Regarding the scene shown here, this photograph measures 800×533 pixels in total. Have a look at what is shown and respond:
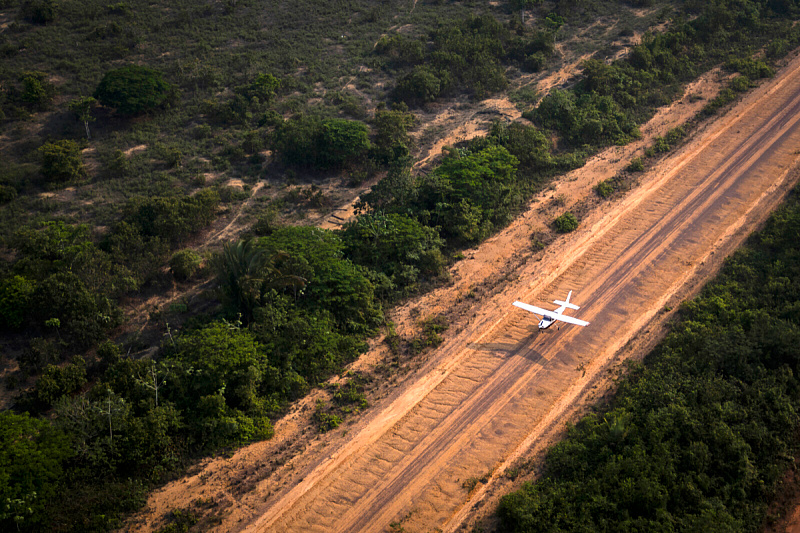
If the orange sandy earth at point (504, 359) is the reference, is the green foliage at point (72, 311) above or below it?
above

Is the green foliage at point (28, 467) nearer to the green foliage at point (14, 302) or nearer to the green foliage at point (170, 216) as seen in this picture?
the green foliage at point (14, 302)

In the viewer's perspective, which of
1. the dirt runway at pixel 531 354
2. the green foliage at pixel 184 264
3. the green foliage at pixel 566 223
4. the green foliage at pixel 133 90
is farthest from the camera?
the green foliage at pixel 133 90

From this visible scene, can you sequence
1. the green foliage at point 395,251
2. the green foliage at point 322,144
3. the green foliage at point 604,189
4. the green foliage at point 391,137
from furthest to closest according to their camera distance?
the green foliage at point 391,137, the green foliage at point 322,144, the green foliage at point 604,189, the green foliage at point 395,251

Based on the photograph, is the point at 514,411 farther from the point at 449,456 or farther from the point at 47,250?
the point at 47,250

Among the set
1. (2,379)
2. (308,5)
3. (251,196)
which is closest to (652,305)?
(251,196)

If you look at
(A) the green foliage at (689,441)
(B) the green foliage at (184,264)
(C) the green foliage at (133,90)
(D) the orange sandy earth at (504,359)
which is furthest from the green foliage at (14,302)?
(A) the green foliage at (689,441)

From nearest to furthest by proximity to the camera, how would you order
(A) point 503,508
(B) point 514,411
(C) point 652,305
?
(A) point 503,508
(B) point 514,411
(C) point 652,305

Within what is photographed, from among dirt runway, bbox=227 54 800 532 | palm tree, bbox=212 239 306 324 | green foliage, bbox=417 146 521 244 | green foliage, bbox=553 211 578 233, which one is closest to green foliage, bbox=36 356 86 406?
palm tree, bbox=212 239 306 324
